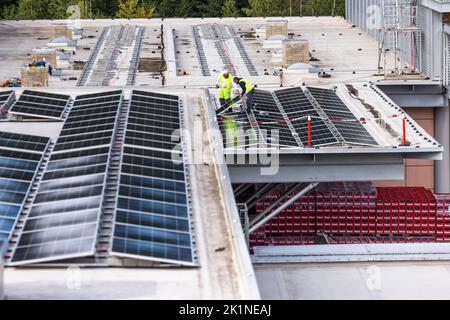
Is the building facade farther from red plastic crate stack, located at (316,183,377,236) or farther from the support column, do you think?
red plastic crate stack, located at (316,183,377,236)

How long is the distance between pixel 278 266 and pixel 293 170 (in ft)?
14.1

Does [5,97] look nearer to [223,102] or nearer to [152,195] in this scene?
[223,102]

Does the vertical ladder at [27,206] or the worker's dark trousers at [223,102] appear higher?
the worker's dark trousers at [223,102]

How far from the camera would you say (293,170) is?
30.8 m

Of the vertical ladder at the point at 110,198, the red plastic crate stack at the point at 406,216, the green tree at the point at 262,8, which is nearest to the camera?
the vertical ladder at the point at 110,198

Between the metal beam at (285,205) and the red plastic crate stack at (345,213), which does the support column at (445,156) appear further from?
the metal beam at (285,205)

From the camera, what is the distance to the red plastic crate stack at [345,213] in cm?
3259

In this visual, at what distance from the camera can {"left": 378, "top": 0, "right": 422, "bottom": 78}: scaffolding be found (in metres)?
43.1

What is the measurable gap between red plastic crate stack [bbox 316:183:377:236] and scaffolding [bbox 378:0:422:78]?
10372mm

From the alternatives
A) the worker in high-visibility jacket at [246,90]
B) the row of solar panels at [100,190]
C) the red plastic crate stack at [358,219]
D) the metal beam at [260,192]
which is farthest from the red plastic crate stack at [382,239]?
the row of solar panels at [100,190]

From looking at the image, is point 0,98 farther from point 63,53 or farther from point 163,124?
point 63,53

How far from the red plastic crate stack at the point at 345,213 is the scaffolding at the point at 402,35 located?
10372mm

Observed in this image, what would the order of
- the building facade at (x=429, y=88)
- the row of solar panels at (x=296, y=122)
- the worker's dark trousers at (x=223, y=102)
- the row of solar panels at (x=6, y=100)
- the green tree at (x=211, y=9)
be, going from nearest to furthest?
the row of solar panels at (x=296, y=122) < the row of solar panels at (x=6, y=100) < the worker's dark trousers at (x=223, y=102) < the building facade at (x=429, y=88) < the green tree at (x=211, y=9)
